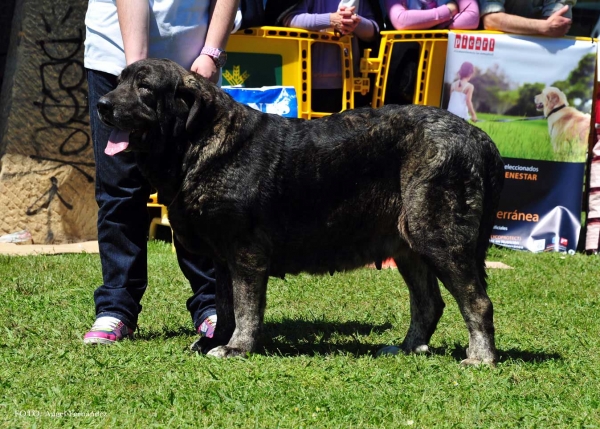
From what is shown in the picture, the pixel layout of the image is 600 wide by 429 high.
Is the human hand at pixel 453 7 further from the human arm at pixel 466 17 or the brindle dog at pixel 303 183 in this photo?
the brindle dog at pixel 303 183

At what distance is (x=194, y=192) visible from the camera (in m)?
4.35

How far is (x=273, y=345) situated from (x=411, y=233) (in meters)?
1.08

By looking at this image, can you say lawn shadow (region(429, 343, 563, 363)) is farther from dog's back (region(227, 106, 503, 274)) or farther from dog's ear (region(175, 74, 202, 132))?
dog's ear (region(175, 74, 202, 132))

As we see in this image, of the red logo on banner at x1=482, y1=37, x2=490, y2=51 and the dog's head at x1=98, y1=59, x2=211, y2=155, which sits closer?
the dog's head at x1=98, y1=59, x2=211, y2=155

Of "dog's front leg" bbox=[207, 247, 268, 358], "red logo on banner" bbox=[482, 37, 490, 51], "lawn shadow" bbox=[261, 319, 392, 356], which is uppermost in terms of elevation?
"red logo on banner" bbox=[482, 37, 490, 51]

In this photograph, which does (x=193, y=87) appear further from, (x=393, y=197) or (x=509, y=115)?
(x=509, y=115)

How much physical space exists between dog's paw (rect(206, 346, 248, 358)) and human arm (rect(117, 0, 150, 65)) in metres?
1.53

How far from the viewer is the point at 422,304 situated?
15.8ft

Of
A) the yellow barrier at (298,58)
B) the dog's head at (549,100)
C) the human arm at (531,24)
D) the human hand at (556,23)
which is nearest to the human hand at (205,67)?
the yellow barrier at (298,58)

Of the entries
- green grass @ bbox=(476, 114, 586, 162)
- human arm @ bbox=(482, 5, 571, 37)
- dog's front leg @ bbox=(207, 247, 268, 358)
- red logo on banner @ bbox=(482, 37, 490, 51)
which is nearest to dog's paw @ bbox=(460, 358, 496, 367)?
dog's front leg @ bbox=(207, 247, 268, 358)

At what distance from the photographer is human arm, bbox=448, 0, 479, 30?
812 cm

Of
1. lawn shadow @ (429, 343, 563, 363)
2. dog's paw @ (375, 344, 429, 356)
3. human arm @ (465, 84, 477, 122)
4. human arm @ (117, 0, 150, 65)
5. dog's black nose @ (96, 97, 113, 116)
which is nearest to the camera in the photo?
dog's black nose @ (96, 97, 113, 116)

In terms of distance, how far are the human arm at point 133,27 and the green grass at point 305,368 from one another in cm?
152

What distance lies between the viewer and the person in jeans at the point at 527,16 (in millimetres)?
8062
